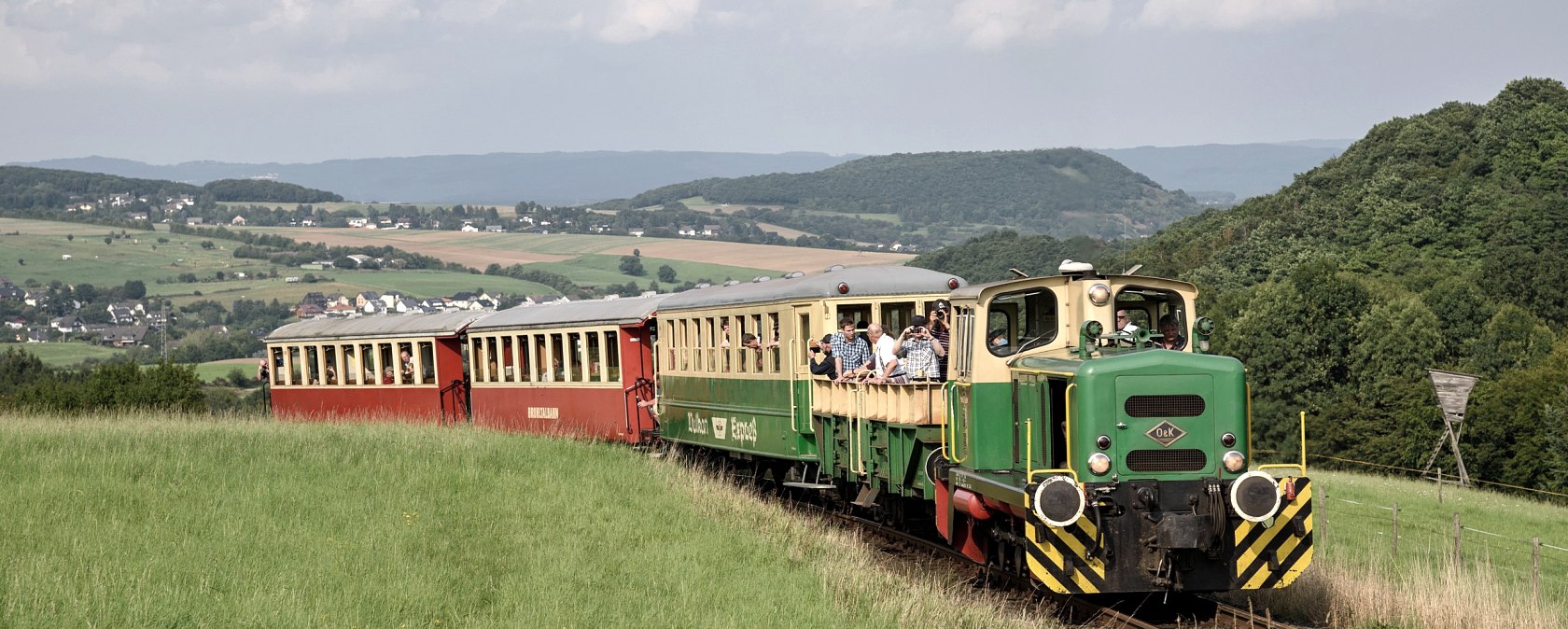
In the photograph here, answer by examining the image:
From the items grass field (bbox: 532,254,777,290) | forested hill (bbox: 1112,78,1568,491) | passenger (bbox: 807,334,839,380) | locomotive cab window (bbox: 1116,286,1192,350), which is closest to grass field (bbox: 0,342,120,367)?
grass field (bbox: 532,254,777,290)

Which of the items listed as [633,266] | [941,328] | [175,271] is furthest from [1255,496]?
[175,271]

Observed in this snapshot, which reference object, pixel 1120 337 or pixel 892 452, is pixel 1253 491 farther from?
pixel 892 452

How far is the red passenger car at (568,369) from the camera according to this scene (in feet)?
89.4

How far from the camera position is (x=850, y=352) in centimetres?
1838

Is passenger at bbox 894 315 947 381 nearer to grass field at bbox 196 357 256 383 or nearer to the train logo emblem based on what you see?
the train logo emblem

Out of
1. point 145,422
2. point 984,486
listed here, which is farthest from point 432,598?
point 145,422

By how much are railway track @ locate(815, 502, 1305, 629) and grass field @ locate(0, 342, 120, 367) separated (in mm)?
103427

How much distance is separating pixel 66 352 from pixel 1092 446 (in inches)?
4712

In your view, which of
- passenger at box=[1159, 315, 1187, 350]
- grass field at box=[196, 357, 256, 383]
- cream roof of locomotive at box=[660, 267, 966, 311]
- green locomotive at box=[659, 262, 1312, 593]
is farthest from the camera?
grass field at box=[196, 357, 256, 383]

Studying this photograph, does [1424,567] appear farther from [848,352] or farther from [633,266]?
[633,266]

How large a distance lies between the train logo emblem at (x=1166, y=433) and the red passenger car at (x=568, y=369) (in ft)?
48.0

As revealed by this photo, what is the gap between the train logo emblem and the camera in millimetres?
13031

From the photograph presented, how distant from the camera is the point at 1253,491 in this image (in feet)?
41.4

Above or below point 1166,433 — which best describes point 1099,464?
below
